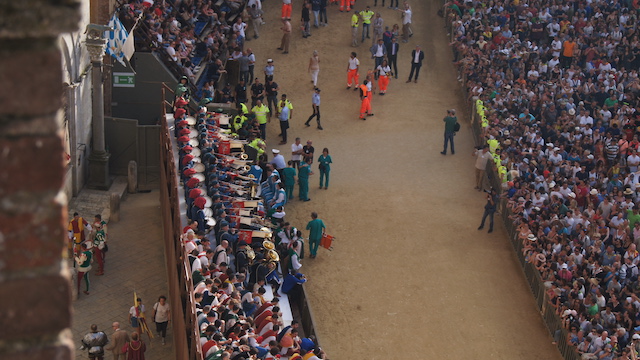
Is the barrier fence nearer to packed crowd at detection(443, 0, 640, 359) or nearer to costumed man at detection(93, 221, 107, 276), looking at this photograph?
packed crowd at detection(443, 0, 640, 359)

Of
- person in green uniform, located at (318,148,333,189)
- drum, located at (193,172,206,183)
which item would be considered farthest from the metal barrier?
person in green uniform, located at (318,148,333,189)

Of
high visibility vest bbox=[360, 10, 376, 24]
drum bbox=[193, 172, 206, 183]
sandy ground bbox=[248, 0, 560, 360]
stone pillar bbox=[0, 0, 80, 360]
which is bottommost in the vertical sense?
sandy ground bbox=[248, 0, 560, 360]

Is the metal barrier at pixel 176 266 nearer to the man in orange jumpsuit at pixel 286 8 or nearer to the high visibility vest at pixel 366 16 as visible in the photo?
the man in orange jumpsuit at pixel 286 8

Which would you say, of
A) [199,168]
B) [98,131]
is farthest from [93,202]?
[199,168]

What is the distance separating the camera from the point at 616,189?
94.2ft

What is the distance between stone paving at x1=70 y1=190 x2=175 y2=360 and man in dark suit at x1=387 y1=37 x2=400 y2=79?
13322 millimetres

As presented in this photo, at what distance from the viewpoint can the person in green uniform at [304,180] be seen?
28.6 m

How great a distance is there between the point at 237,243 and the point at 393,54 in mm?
18052

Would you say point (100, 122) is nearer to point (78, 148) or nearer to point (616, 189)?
point (78, 148)

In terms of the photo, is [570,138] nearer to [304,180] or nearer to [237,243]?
[304,180]

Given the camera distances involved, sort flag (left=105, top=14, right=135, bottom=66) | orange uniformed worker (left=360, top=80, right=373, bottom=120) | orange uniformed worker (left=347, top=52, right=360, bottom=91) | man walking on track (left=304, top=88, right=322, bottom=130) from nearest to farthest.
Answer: flag (left=105, top=14, right=135, bottom=66)
man walking on track (left=304, top=88, right=322, bottom=130)
orange uniformed worker (left=360, top=80, right=373, bottom=120)
orange uniformed worker (left=347, top=52, right=360, bottom=91)

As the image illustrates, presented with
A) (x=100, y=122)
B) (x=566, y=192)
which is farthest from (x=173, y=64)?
(x=566, y=192)

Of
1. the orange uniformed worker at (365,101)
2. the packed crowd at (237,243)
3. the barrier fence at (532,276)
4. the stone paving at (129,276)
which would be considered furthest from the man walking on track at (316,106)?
the stone paving at (129,276)

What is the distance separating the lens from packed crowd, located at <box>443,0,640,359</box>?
74.4ft
